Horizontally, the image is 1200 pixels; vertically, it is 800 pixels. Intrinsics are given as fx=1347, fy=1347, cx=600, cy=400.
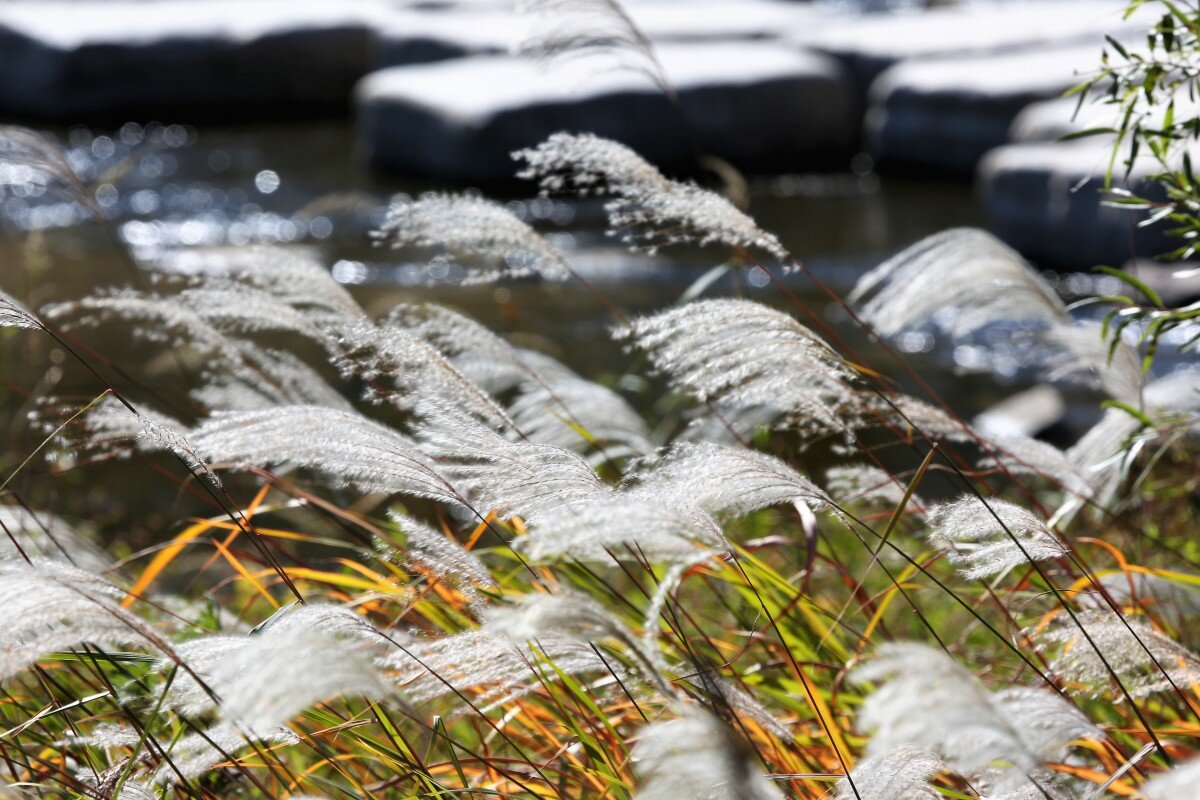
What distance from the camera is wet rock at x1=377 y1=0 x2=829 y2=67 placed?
29.3 ft

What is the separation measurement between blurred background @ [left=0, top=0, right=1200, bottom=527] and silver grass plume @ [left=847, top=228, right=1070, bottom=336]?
209 cm

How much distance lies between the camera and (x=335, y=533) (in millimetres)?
3660

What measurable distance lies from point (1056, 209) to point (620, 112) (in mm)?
2646

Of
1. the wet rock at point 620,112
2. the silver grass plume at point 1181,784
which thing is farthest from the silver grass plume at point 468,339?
the wet rock at point 620,112

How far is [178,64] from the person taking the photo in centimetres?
956

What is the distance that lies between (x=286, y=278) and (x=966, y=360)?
3.68m

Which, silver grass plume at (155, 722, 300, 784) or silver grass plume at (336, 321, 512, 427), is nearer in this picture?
silver grass plume at (155, 722, 300, 784)

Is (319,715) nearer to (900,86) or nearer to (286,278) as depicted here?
(286,278)

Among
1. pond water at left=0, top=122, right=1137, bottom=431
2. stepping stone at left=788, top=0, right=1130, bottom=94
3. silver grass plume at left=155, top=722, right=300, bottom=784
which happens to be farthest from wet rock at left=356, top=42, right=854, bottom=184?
silver grass plume at left=155, top=722, right=300, bottom=784

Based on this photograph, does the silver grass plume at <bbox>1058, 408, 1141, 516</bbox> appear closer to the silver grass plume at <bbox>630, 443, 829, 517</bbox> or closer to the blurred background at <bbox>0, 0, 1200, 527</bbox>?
the silver grass plume at <bbox>630, 443, 829, 517</bbox>

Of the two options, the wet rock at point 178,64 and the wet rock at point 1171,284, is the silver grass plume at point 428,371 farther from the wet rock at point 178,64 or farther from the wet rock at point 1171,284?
the wet rock at point 178,64

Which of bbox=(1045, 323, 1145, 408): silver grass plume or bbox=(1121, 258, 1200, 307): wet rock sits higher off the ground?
bbox=(1045, 323, 1145, 408): silver grass plume

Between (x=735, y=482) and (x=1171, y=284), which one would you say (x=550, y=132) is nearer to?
(x=1171, y=284)

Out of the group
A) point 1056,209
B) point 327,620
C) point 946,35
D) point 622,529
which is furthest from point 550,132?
point 622,529
